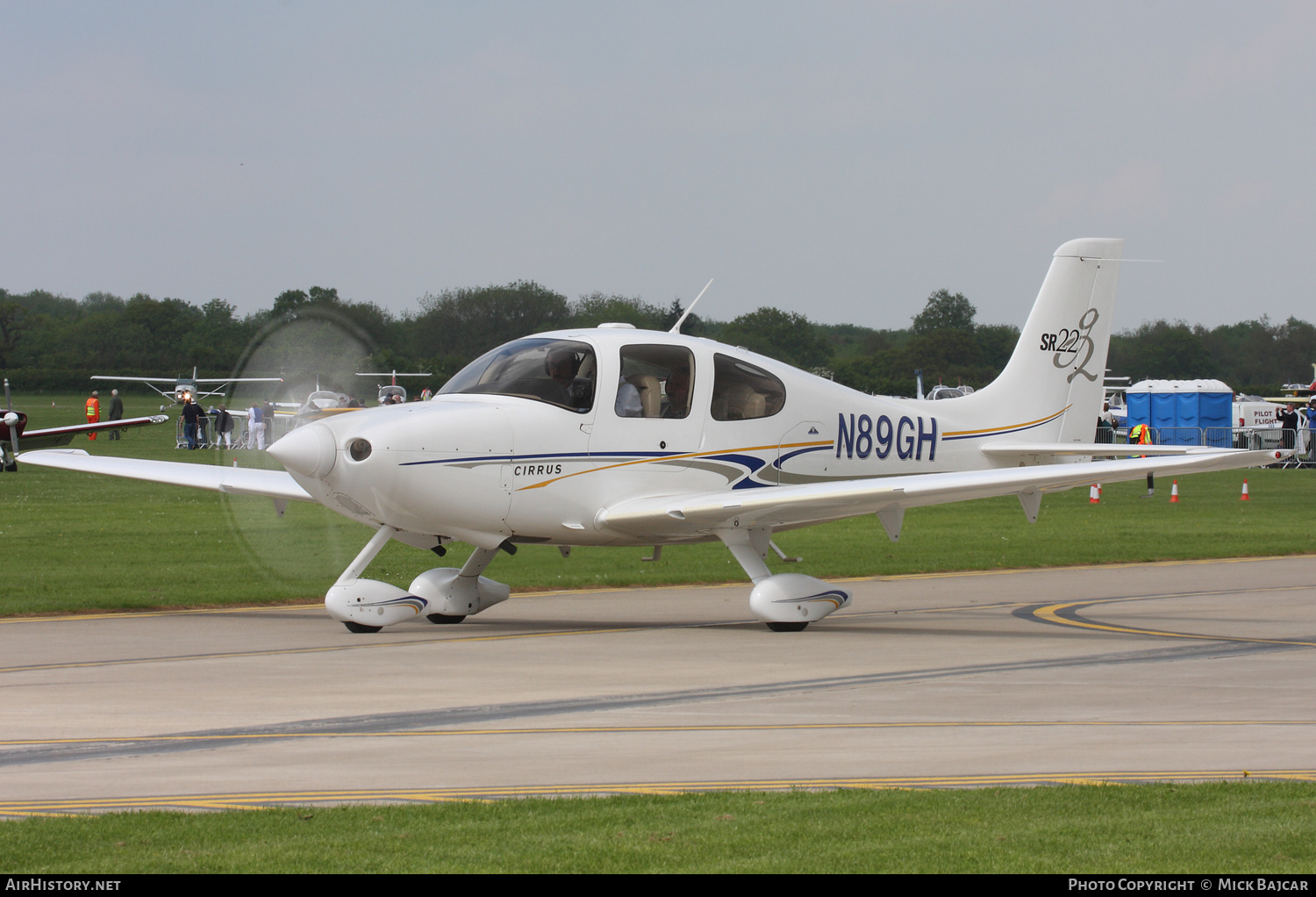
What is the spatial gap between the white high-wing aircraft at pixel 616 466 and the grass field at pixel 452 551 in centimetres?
257

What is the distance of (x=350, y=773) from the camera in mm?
7074

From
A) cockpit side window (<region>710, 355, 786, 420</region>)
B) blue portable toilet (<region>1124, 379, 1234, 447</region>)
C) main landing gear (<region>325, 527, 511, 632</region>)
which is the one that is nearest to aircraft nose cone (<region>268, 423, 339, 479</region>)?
main landing gear (<region>325, 527, 511, 632</region>)

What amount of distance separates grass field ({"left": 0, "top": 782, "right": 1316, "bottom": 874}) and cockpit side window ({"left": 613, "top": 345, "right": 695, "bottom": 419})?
7.06 metres

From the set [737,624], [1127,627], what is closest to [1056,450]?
[1127,627]

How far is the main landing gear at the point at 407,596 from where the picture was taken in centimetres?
1273

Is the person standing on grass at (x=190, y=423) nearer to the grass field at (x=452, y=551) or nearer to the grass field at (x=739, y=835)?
the grass field at (x=452, y=551)

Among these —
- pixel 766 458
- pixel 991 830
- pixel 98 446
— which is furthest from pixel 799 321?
pixel 991 830

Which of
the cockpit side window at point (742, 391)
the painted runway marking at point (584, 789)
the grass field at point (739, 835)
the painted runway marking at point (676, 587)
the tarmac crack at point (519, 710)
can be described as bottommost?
the painted runway marking at point (676, 587)

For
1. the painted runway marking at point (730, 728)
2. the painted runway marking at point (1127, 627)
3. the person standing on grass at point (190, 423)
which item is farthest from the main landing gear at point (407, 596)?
the person standing on grass at point (190, 423)

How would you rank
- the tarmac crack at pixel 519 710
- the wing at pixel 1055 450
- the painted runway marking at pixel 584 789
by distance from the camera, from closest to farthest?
→ the painted runway marking at pixel 584 789
the tarmac crack at pixel 519 710
the wing at pixel 1055 450

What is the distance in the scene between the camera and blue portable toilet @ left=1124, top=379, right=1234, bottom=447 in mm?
52156

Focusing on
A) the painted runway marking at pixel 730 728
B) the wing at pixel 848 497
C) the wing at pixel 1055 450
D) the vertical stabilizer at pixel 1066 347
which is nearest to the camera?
the painted runway marking at pixel 730 728

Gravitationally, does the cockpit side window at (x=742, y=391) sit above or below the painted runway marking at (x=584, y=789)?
above
